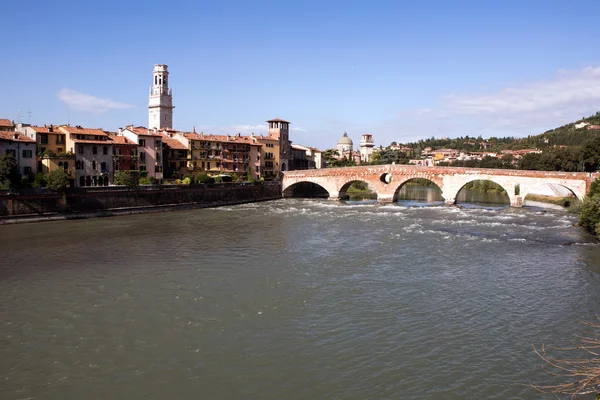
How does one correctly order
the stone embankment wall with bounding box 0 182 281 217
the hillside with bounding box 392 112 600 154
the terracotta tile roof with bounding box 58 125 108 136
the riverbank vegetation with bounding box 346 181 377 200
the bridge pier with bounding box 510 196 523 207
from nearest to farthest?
the stone embankment wall with bounding box 0 182 281 217, the terracotta tile roof with bounding box 58 125 108 136, the bridge pier with bounding box 510 196 523 207, the riverbank vegetation with bounding box 346 181 377 200, the hillside with bounding box 392 112 600 154

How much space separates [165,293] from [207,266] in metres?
3.97

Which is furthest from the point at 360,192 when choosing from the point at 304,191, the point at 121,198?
the point at 121,198

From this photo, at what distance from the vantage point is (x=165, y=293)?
16.4 meters

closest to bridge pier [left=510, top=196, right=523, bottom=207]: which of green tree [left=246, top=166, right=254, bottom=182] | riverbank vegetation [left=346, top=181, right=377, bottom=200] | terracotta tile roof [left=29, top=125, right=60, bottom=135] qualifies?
riverbank vegetation [left=346, top=181, right=377, bottom=200]

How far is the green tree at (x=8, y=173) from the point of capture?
1297 inches

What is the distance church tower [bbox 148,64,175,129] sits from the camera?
66125 mm

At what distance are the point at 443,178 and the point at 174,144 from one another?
28518 millimetres

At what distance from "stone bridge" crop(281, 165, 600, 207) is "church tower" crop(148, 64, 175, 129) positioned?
20008 millimetres

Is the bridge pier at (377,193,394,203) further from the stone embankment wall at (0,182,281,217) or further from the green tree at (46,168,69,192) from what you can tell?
the green tree at (46,168,69,192)

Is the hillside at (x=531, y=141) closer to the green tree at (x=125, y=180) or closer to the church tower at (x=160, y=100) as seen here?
the church tower at (x=160, y=100)

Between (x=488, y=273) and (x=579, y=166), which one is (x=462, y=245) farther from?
(x=579, y=166)

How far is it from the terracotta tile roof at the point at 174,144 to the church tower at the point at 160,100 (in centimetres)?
1362

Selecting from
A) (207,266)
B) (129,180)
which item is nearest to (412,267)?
(207,266)

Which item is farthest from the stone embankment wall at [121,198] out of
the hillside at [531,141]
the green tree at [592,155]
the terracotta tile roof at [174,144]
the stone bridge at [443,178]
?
the hillside at [531,141]
